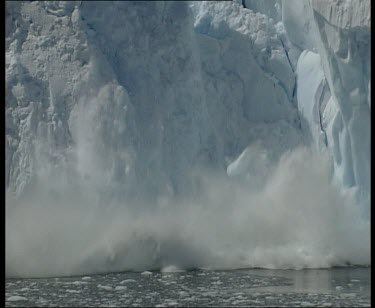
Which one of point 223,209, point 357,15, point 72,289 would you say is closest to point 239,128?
point 223,209

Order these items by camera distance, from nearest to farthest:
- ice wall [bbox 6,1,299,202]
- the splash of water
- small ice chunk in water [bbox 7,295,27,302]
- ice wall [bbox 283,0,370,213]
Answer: small ice chunk in water [bbox 7,295,27,302] → the splash of water → ice wall [bbox 6,1,299,202] → ice wall [bbox 283,0,370,213]

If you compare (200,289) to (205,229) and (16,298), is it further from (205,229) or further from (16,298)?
(205,229)

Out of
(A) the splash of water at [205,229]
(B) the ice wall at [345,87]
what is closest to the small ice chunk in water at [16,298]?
(A) the splash of water at [205,229]

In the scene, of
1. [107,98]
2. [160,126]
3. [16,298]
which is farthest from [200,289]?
[107,98]

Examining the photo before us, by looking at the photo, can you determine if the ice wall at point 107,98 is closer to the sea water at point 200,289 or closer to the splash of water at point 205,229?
the splash of water at point 205,229

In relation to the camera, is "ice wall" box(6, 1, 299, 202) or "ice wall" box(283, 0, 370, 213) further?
"ice wall" box(283, 0, 370, 213)

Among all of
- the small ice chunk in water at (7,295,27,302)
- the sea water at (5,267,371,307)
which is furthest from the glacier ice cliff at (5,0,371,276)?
the small ice chunk in water at (7,295,27,302)

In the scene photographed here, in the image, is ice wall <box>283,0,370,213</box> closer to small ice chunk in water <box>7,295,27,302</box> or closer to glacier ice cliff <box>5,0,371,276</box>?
glacier ice cliff <box>5,0,371,276</box>

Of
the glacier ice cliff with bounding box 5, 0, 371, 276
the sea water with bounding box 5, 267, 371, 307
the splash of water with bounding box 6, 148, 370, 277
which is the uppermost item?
the glacier ice cliff with bounding box 5, 0, 371, 276

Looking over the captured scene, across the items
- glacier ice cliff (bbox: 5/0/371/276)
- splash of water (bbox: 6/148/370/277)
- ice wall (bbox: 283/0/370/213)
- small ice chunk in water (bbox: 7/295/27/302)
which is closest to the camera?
small ice chunk in water (bbox: 7/295/27/302)
